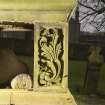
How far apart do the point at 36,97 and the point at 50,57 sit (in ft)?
0.49

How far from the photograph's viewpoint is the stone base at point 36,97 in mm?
1337

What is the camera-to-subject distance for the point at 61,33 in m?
1.44

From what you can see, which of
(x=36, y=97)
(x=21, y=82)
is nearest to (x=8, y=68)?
(x=21, y=82)

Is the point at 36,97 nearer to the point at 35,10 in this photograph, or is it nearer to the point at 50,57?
the point at 50,57

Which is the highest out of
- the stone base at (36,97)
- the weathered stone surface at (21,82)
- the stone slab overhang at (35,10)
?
the stone slab overhang at (35,10)

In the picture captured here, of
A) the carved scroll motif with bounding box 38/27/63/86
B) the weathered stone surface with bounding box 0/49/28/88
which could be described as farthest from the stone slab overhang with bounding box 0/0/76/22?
the weathered stone surface with bounding box 0/49/28/88

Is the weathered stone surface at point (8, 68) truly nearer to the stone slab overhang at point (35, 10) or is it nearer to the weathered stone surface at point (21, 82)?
the weathered stone surface at point (21, 82)

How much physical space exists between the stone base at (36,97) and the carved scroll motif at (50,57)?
48 millimetres

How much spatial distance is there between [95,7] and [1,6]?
12.6m

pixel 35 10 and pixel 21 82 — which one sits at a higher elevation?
pixel 35 10

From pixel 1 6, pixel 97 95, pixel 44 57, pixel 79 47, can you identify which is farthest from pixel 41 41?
pixel 79 47

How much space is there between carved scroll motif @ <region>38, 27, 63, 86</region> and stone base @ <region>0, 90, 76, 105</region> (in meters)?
0.05

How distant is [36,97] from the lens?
136 cm

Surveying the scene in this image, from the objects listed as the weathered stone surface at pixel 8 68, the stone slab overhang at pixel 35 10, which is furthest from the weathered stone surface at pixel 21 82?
the stone slab overhang at pixel 35 10
